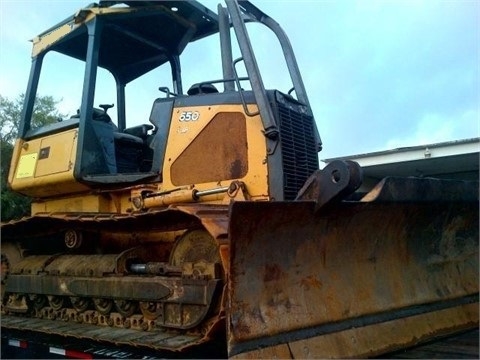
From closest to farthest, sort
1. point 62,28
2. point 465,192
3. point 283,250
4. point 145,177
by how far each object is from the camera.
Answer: point 283,250
point 465,192
point 145,177
point 62,28

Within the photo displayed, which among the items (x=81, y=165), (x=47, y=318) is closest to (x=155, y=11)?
(x=81, y=165)

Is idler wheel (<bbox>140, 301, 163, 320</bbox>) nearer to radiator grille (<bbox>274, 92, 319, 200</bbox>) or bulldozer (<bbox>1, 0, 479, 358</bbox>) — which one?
bulldozer (<bbox>1, 0, 479, 358</bbox>)

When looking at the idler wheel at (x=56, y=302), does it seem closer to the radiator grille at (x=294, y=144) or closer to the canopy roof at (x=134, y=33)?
the radiator grille at (x=294, y=144)

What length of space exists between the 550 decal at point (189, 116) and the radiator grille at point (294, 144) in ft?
2.31

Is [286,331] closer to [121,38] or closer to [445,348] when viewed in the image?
[445,348]

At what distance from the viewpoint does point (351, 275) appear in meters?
3.58

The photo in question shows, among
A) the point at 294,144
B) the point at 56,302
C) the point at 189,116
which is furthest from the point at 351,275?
the point at 56,302

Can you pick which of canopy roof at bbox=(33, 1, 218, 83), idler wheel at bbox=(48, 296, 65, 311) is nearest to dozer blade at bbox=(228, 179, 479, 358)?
idler wheel at bbox=(48, 296, 65, 311)

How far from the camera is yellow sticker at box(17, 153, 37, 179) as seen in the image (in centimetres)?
534

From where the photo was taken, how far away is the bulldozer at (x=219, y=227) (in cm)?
308

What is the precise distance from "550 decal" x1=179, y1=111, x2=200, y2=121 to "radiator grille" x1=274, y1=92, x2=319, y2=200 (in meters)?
0.70

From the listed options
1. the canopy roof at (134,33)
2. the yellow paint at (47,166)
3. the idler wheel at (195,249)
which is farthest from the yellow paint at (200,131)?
the canopy roof at (134,33)

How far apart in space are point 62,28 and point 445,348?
15.5 ft

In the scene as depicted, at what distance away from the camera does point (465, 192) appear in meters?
3.71
